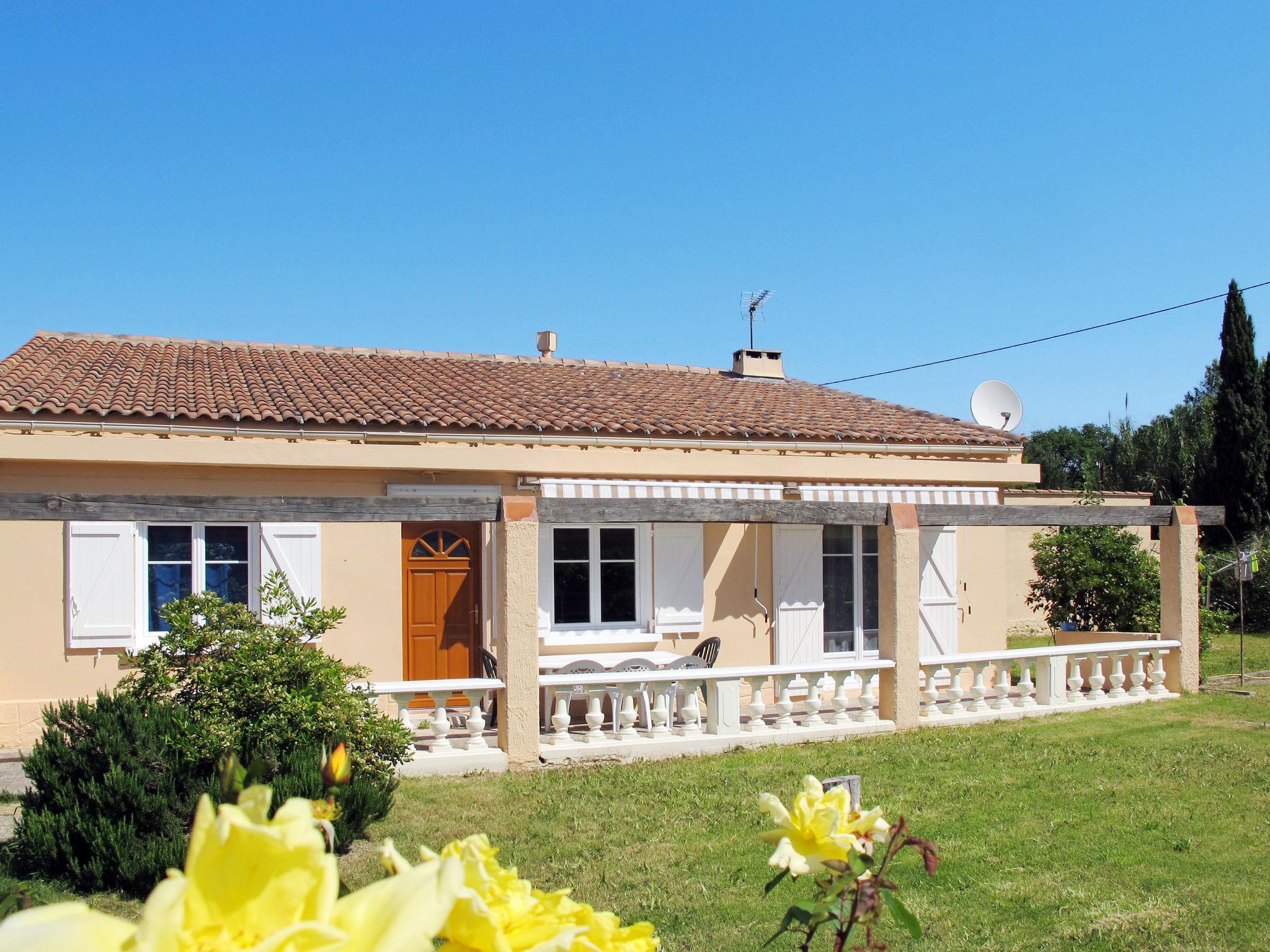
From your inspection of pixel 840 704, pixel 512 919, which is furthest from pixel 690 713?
pixel 512 919

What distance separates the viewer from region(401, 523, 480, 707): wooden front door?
48.9ft

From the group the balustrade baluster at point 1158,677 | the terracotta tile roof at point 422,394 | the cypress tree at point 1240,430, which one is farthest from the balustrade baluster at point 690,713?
the cypress tree at point 1240,430

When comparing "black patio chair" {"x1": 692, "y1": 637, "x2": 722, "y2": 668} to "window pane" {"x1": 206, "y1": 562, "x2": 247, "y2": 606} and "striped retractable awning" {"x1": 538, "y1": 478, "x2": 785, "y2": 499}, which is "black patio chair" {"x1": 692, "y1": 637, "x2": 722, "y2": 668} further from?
"window pane" {"x1": 206, "y1": 562, "x2": 247, "y2": 606}

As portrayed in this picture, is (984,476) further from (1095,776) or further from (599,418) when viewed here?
(1095,776)

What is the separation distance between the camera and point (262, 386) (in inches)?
637

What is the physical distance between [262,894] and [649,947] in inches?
24.5

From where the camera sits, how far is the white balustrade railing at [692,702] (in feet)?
38.5

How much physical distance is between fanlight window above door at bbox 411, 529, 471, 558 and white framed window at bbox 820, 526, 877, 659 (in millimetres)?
6058

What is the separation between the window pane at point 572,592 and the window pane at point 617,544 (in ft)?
1.11

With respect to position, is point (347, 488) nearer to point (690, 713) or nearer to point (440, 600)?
point (440, 600)

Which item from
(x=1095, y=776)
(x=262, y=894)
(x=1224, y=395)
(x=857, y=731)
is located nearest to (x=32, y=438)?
(x=857, y=731)

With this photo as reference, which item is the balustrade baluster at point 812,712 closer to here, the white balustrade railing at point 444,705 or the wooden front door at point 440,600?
the white balustrade railing at point 444,705

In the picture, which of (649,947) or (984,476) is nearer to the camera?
(649,947)

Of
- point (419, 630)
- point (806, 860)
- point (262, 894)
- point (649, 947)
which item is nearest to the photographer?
point (262, 894)
